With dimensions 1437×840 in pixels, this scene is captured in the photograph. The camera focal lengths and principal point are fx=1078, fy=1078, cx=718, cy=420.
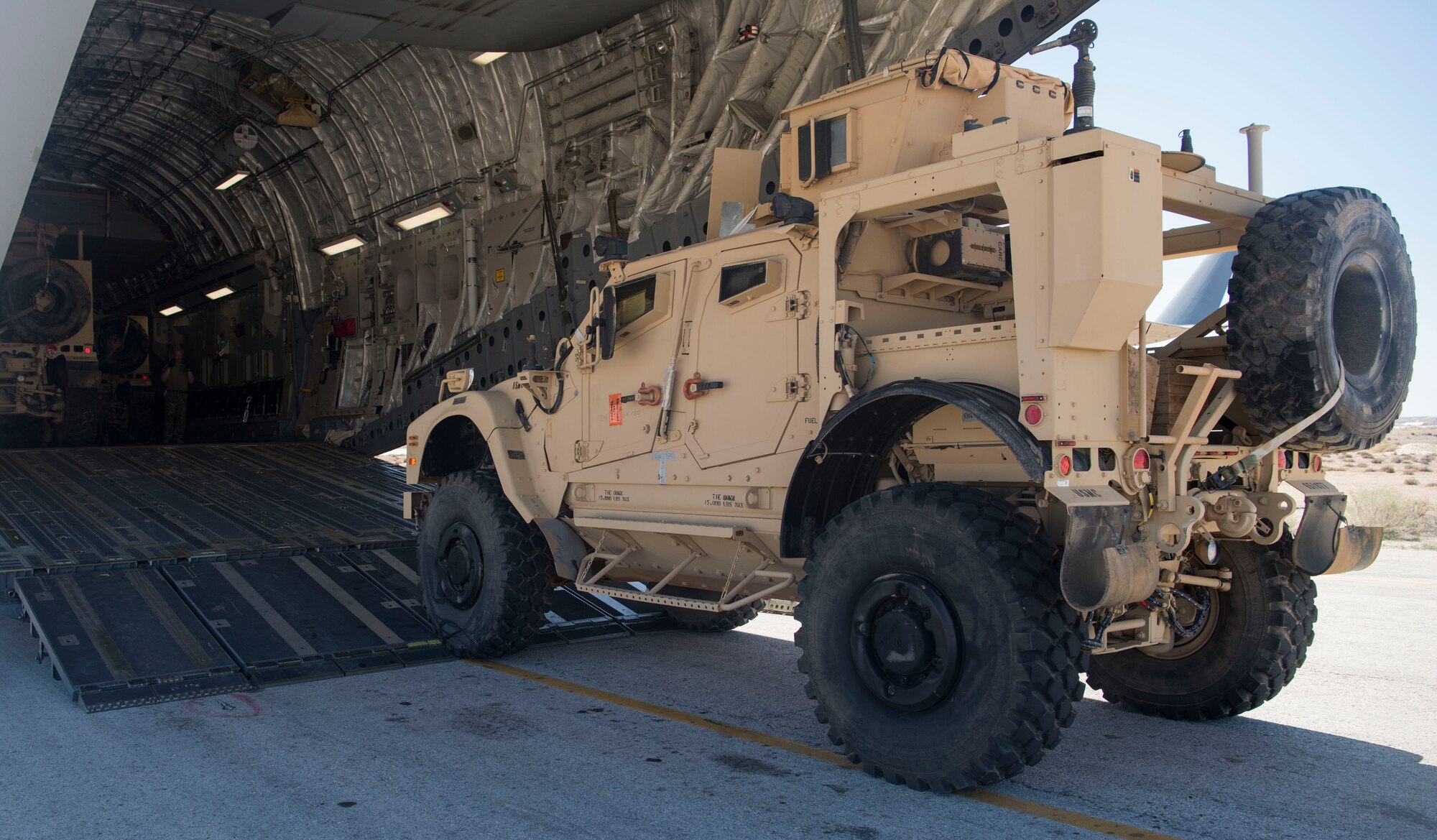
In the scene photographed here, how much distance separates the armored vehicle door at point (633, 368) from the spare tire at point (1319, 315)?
3094mm

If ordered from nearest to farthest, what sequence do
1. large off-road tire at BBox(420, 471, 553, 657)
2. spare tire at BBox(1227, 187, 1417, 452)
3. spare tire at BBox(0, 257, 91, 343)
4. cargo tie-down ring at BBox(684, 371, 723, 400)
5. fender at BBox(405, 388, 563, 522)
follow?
spare tire at BBox(1227, 187, 1417, 452) → cargo tie-down ring at BBox(684, 371, 723, 400) → large off-road tire at BBox(420, 471, 553, 657) → fender at BBox(405, 388, 563, 522) → spare tire at BBox(0, 257, 91, 343)

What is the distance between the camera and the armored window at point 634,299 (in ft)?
21.7

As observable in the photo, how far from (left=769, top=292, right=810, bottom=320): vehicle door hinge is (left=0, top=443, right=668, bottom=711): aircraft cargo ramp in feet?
11.8

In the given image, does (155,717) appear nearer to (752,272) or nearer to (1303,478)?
(752,272)

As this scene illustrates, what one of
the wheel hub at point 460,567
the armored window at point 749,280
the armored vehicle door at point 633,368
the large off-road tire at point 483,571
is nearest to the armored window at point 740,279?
the armored window at point 749,280

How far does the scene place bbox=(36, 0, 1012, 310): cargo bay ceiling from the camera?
1166cm

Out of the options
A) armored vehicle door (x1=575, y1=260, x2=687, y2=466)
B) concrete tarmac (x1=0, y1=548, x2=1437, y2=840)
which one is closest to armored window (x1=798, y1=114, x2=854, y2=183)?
armored vehicle door (x1=575, y1=260, x2=687, y2=466)

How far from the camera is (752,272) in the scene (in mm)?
5934

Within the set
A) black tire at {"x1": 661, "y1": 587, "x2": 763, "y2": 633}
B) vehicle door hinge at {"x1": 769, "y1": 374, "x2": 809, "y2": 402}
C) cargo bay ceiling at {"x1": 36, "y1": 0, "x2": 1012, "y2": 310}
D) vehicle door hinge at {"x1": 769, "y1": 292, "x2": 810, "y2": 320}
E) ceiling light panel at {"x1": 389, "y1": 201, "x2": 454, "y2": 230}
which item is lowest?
black tire at {"x1": 661, "y1": 587, "x2": 763, "y2": 633}

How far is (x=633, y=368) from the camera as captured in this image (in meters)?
6.77

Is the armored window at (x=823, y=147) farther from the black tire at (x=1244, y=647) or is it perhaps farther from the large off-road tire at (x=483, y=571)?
the large off-road tire at (x=483, y=571)

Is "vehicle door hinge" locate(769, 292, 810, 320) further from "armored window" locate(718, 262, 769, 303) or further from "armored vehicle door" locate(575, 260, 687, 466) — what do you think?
"armored vehicle door" locate(575, 260, 687, 466)

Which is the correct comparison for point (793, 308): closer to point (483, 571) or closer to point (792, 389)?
point (792, 389)

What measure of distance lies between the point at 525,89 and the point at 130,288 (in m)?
19.5
